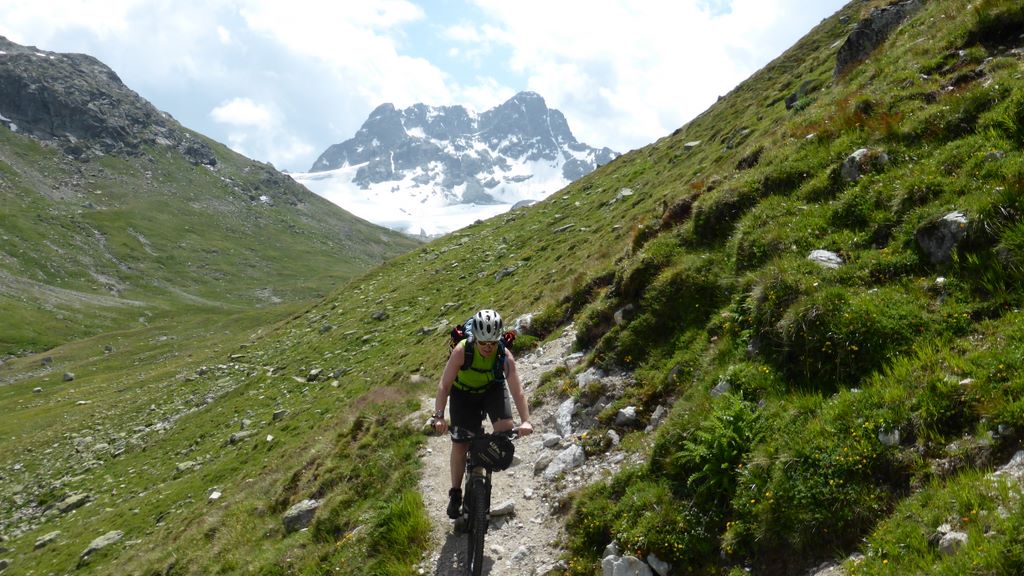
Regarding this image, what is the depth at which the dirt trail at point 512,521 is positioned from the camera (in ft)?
30.4

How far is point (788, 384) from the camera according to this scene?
854 cm

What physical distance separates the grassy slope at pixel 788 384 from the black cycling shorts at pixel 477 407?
7.07 feet

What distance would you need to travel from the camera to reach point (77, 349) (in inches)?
3964

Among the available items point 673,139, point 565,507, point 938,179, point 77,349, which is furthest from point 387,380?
point 77,349

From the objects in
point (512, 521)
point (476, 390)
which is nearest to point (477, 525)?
point (512, 521)

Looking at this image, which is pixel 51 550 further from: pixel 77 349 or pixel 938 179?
pixel 77 349

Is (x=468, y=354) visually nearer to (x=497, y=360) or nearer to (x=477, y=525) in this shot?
(x=497, y=360)

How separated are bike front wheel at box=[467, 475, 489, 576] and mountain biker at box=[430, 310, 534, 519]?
0.80 meters

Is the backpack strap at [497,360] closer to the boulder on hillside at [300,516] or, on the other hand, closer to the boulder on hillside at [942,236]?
the boulder on hillside at [942,236]

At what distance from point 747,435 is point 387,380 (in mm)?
18137

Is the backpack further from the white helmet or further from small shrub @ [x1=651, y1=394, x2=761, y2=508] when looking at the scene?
small shrub @ [x1=651, y1=394, x2=761, y2=508]

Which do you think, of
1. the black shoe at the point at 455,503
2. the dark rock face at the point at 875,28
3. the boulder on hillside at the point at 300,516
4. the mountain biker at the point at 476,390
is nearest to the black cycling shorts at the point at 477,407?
the mountain biker at the point at 476,390

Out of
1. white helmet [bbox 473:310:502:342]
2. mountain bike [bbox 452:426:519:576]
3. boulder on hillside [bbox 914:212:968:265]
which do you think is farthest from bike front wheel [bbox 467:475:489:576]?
boulder on hillside [bbox 914:212:968:265]

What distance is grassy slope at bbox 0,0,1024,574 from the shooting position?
6.37 meters
